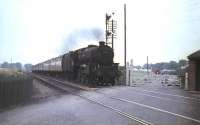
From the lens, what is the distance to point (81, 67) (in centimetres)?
4153

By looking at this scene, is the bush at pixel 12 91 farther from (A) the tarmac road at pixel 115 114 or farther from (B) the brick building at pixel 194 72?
(B) the brick building at pixel 194 72

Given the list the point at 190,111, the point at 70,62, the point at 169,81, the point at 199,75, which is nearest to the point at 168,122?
the point at 190,111

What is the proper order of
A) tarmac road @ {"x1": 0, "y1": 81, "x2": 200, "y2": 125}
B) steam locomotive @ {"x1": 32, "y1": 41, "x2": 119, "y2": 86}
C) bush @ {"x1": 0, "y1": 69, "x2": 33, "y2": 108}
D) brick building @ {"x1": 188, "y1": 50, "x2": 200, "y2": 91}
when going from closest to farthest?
tarmac road @ {"x1": 0, "y1": 81, "x2": 200, "y2": 125}
bush @ {"x1": 0, "y1": 69, "x2": 33, "y2": 108}
brick building @ {"x1": 188, "y1": 50, "x2": 200, "y2": 91}
steam locomotive @ {"x1": 32, "y1": 41, "x2": 119, "y2": 86}

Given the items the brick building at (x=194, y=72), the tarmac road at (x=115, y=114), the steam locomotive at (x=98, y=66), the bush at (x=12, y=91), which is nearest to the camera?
the tarmac road at (x=115, y=114)

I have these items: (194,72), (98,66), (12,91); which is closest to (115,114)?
(12,91)

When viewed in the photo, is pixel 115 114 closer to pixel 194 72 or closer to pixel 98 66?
pixel 194 72

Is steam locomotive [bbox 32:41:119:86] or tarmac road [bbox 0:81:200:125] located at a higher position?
steam locomotive [bbox 32:41:119:86]

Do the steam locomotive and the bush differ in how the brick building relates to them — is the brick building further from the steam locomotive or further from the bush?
the bush

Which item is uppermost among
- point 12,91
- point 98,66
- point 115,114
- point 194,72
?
point 98,66

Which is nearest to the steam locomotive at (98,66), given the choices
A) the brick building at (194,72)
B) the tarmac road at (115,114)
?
the brick building at (194,72)

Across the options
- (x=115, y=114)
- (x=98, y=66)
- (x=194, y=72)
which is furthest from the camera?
(x=98, y=66)

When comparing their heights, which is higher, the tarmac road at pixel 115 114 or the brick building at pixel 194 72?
the brick building at pixel 194 72

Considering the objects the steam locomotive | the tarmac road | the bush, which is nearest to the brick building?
the steam locomotive

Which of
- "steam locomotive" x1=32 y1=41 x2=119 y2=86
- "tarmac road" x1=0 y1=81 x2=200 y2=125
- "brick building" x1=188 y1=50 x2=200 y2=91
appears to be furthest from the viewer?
"steam locomotive" x1=32 y1=41 x2=119 y2=86
